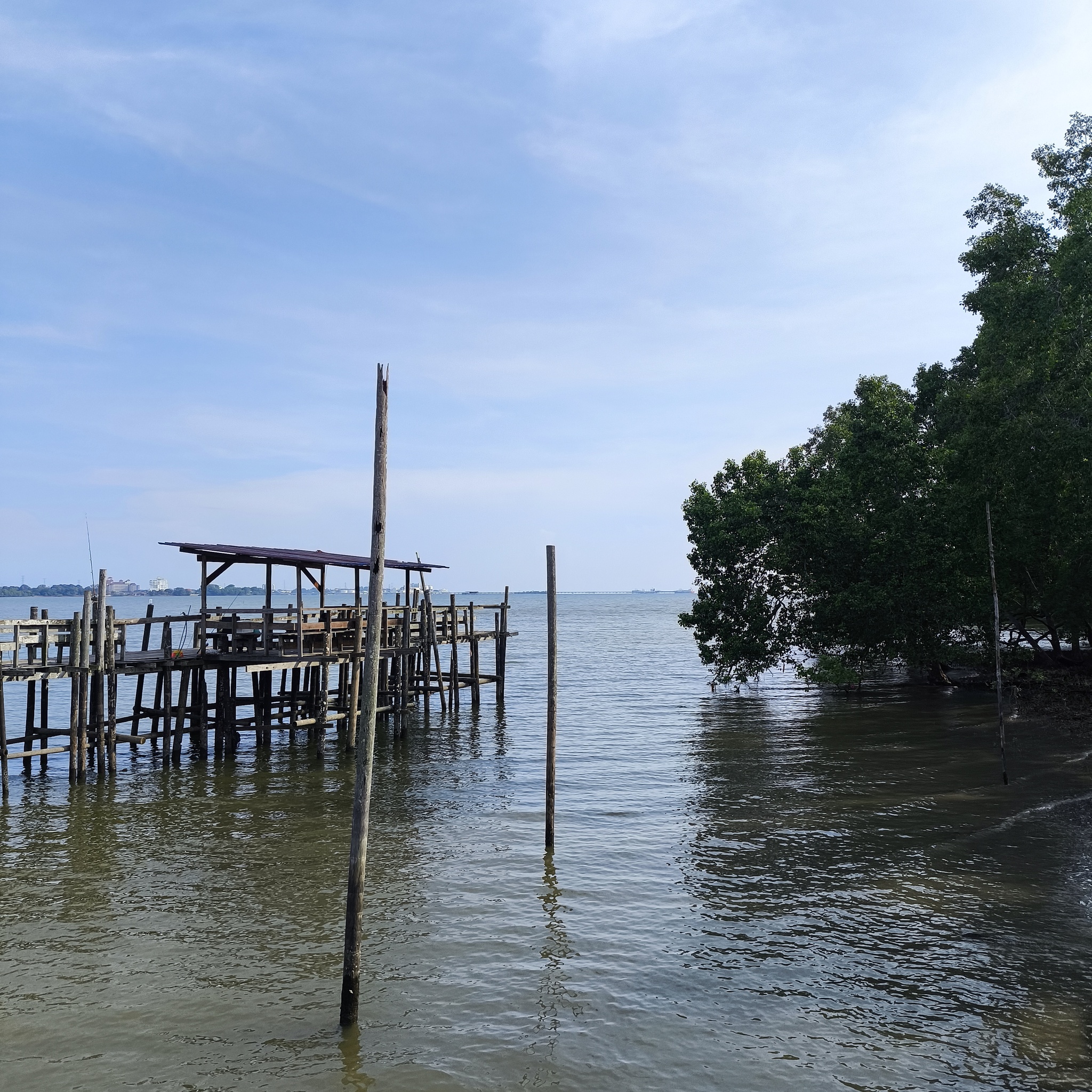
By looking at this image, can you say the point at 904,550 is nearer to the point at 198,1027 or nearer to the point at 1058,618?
the point at 1058,618

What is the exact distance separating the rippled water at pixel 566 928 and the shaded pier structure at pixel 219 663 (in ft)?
5.61

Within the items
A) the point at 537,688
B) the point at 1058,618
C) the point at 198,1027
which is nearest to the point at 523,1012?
the point at 198,1027

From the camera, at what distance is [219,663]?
2470 cm

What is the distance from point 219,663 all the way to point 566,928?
15654 mm

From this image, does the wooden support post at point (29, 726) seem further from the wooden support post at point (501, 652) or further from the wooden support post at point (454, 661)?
the wooden support post at point (501, 652)

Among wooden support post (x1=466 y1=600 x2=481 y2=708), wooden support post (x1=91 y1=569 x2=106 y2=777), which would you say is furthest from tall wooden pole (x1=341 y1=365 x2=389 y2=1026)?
wooden support post (x1=466 y1=600 x2=481 y2=708)

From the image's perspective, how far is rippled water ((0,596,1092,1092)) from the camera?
8.74m

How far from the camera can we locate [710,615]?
35.7m

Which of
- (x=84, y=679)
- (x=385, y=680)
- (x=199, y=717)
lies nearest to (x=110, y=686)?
(x=84, y=679)

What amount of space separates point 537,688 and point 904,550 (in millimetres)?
19503

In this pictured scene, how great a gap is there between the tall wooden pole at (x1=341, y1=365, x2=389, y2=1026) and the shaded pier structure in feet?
46.0

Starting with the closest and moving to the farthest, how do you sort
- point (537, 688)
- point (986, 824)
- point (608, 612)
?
1. point (986, 824)
2. point (537, 688)
3. point (608, 612)

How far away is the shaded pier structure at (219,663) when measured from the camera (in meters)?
21.5

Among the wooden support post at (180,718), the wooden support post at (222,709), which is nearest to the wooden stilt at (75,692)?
the wooden support post at (180,718)
